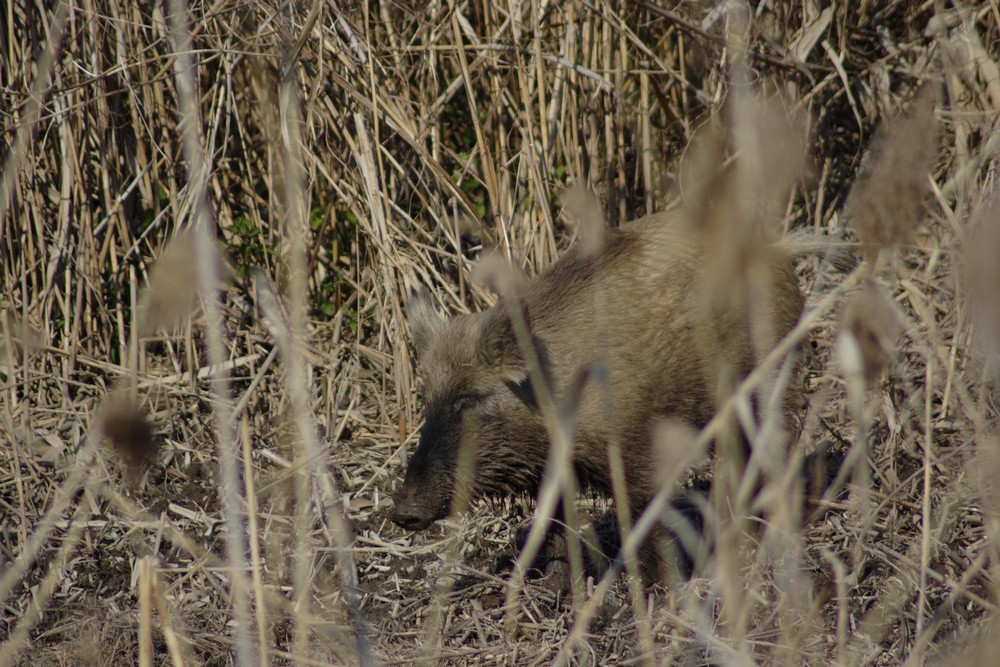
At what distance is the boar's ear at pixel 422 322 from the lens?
170 inches

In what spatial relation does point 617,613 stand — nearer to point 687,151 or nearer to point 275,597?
point 275,597

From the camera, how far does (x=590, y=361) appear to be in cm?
413

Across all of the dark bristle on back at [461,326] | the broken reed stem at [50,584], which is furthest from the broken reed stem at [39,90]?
the broken reed stem at [50,584]

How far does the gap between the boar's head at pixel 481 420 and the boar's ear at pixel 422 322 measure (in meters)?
0.13

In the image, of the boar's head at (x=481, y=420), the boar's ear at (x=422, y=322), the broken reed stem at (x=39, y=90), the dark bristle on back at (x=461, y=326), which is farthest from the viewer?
the boar's ear at (x=422, y=322)

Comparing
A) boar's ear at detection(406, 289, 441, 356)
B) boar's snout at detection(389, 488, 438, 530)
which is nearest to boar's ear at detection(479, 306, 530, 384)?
boar's ear at detection(406, 289, 441, 356)

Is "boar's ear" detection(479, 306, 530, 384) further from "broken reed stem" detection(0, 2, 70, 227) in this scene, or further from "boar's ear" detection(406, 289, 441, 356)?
"broken reed stem" detection(0, 2, 70, 227)

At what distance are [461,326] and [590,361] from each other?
0.55m

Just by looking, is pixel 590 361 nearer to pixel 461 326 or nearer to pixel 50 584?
pixel 461 326

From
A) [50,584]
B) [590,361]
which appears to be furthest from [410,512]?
[50,584]

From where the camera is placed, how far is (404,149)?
194 inches

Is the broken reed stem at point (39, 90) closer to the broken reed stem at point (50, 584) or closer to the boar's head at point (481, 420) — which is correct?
the broken reed stem at point (50, 584)

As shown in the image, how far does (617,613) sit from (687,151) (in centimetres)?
227

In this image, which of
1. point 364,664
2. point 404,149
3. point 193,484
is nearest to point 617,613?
point 364,664
